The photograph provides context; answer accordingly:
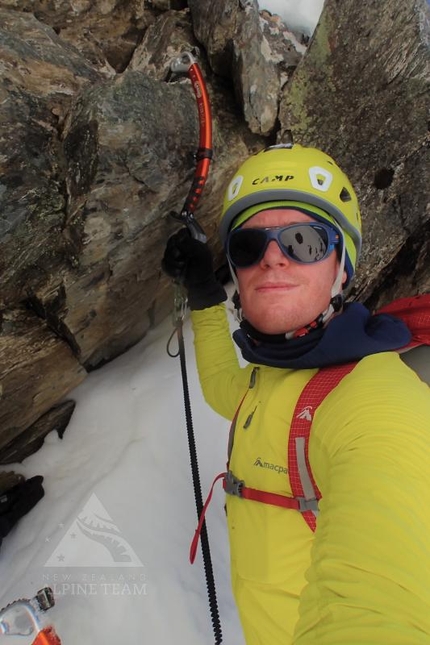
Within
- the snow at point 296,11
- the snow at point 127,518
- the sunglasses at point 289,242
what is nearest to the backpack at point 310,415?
the sunglasses at point 289,242

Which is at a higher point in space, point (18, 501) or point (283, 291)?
point (283, 291)

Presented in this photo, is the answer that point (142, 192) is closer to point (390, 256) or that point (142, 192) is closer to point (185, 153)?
point (185, 153)

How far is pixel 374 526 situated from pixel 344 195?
83.3 inches

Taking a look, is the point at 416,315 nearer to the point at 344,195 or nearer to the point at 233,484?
the point at 344,195

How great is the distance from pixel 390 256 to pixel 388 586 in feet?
13.0

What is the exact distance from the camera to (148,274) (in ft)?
12.8

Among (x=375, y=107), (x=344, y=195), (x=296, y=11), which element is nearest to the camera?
(x=344, y=195)

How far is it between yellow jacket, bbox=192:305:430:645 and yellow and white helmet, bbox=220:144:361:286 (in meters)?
1.00

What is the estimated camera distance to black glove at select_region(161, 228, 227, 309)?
3.25 meters

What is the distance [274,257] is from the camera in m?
2.25

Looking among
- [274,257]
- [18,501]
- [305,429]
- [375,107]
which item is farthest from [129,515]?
[375,107]

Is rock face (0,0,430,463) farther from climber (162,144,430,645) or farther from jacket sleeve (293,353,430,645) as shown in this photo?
jacket sleeve (293,353,430,645)

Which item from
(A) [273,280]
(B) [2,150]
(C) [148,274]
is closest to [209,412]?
(C) [148,274]

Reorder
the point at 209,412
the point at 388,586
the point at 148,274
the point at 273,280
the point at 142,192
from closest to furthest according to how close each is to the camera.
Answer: the point at 388,586 → the point at 273,280 → the point at 142,192 → the point at 148,274 → the point at 209,412
